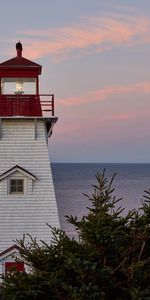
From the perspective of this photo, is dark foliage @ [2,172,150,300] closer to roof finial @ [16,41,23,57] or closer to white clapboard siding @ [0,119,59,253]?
white clapboard siding @ [0,119,59,253]

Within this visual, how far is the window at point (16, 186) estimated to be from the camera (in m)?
18.2

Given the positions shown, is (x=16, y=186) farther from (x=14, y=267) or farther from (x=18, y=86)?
(x=14, y=267)

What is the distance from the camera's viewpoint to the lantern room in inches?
710

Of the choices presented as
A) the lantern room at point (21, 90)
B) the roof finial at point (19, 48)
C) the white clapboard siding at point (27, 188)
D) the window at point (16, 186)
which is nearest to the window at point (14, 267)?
the white clapboard siding at point (27, 188)

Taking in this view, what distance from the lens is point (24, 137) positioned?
715 inches

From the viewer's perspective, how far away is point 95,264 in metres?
8.15

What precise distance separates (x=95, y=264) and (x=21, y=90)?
1106cm

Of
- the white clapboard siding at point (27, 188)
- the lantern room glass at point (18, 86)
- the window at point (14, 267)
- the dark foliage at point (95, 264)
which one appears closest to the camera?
the dark foliage at point (95, 264)

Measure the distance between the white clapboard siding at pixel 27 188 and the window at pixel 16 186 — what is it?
174 mm

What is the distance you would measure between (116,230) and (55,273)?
114 cm

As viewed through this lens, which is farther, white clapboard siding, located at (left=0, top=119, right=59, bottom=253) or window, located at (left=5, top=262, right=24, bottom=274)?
white clapboard siding, located at (left=0, top=119, right=59, bottom=253)

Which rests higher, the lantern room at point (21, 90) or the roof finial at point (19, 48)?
the roof finial at point (19, 48)

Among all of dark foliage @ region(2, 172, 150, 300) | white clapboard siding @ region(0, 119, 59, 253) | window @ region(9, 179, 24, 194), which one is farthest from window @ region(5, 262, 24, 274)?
window @ region(9, 179, 24, 194)

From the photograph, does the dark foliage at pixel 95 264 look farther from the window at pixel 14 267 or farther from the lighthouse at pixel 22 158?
the lighthouse at pixel 22 158
